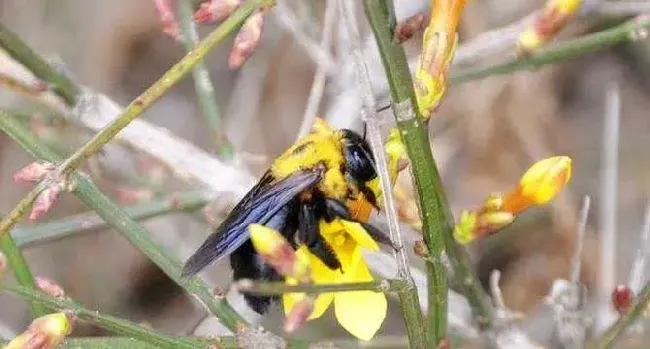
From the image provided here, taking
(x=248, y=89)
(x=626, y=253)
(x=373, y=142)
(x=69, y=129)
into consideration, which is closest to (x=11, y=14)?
(x=248, y=89)

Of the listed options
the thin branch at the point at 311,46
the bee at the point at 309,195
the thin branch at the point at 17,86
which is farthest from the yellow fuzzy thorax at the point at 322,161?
the thin branch at the point at 311,46

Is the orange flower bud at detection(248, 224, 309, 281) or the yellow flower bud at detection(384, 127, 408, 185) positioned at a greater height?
the yellow flower bud at detection(384, 127, 408, 185)

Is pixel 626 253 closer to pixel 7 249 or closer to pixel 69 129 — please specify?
pixel 69 129

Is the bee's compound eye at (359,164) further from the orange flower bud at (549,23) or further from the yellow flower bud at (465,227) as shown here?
the orange flower bud at (549,23)

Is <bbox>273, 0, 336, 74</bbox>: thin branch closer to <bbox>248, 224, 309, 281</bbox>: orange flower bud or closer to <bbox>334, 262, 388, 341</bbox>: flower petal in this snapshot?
<bbox>334, 262, 388, 341</bbox>: flower petal

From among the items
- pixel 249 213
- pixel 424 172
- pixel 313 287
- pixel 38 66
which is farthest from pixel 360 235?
pixel 38 66

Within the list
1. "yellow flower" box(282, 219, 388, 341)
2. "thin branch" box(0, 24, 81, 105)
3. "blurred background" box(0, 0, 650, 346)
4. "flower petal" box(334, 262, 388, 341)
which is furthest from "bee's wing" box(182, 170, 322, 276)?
"blurred background" box(0, 0, 650, 346)

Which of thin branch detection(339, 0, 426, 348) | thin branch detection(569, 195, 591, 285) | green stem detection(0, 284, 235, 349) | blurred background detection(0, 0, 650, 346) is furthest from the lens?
blurred background detection(0, 0, 650, 346)
